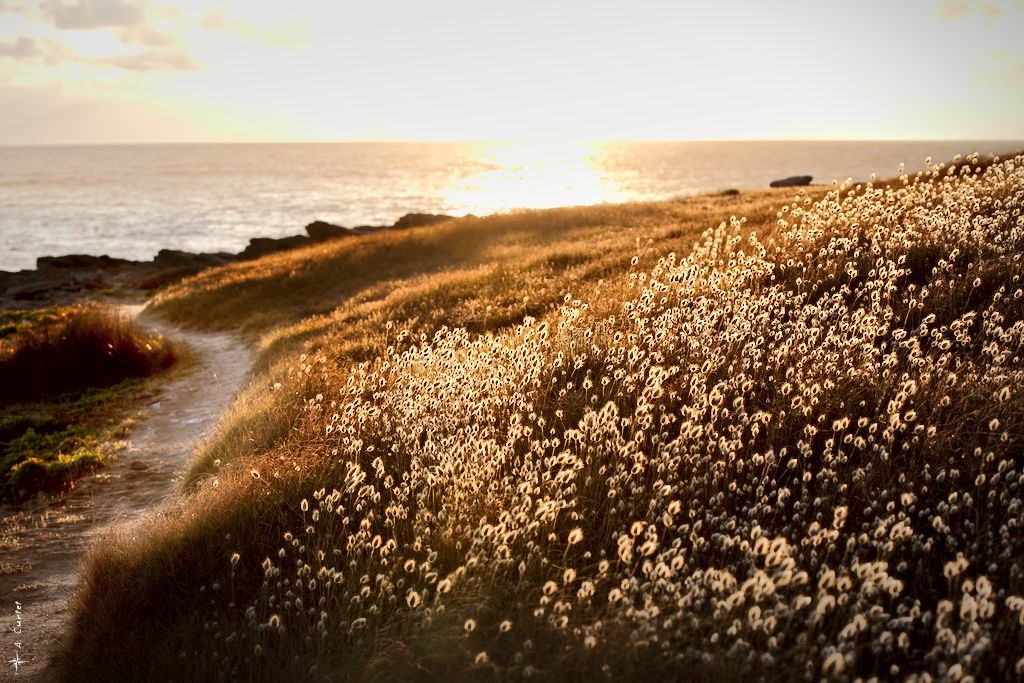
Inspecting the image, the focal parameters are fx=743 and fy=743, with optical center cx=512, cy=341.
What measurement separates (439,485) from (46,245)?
6468 cm

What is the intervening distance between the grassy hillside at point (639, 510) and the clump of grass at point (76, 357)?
7444mm

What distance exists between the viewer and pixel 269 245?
38.7 m

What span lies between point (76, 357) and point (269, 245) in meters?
24.8

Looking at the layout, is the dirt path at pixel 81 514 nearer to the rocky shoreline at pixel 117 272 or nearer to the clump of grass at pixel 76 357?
the clump of grass at pixel 76 357

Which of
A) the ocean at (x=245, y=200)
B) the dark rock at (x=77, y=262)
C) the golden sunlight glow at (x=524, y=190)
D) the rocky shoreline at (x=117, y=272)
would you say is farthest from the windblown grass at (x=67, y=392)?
the golden sunlight glow at (x=524, y=190)

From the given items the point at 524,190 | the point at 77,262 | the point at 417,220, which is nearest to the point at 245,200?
the point at 524,190

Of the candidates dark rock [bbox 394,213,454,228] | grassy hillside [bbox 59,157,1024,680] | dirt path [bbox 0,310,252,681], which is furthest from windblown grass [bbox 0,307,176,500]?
dark rock [bbox 394,213,454,228]

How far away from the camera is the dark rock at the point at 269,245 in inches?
1483

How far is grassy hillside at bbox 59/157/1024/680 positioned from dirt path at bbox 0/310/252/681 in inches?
26.3

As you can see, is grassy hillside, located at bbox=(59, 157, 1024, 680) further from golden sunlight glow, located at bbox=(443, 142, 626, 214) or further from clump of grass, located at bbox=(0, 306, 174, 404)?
golden sunlight glow, located at bbox=(443, 142, 626, 214)

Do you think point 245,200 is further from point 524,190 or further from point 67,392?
point 67,392

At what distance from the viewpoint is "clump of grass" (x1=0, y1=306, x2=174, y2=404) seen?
14102 millimetres

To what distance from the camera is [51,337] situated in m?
15.0

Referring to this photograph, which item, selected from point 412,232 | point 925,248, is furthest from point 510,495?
point 412,232
